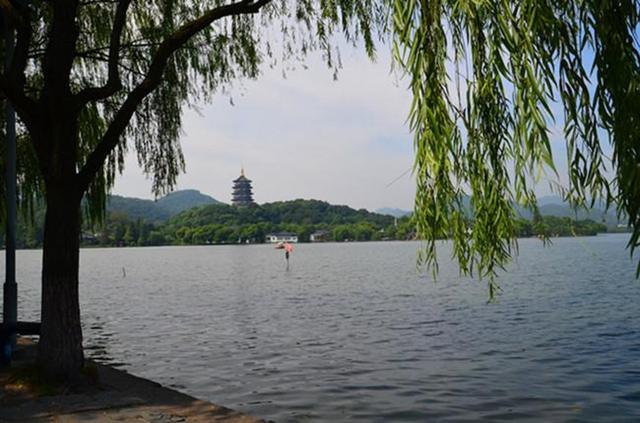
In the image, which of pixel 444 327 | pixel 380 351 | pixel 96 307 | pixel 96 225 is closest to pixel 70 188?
pixel 96 225

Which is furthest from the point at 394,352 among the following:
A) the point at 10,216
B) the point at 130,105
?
the point at 130,105

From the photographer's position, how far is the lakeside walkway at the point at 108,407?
22.4ft

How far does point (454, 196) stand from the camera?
4875 millimetres

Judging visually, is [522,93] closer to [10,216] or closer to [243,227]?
[10,216]

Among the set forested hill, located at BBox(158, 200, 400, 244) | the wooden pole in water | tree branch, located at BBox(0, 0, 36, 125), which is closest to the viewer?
tree branch, located at BBox(0, 0, 36, 125)

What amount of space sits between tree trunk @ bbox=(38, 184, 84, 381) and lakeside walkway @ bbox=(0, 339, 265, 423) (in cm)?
49

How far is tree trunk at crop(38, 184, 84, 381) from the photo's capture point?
8.20m

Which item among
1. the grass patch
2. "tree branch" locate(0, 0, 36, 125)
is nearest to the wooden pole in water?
"tree branch" locate(0, 0, 36, 125)

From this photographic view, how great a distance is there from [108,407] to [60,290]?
6.06ft

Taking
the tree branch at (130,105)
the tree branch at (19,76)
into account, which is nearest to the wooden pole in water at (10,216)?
the tree branch at (19,76)

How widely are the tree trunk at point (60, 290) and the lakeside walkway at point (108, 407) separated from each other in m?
0.49

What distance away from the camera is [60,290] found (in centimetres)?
820

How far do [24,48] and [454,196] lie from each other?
692 cm

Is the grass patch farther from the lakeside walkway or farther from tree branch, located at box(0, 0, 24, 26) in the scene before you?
tree branch, located at box(0, 0, 24, 26)
